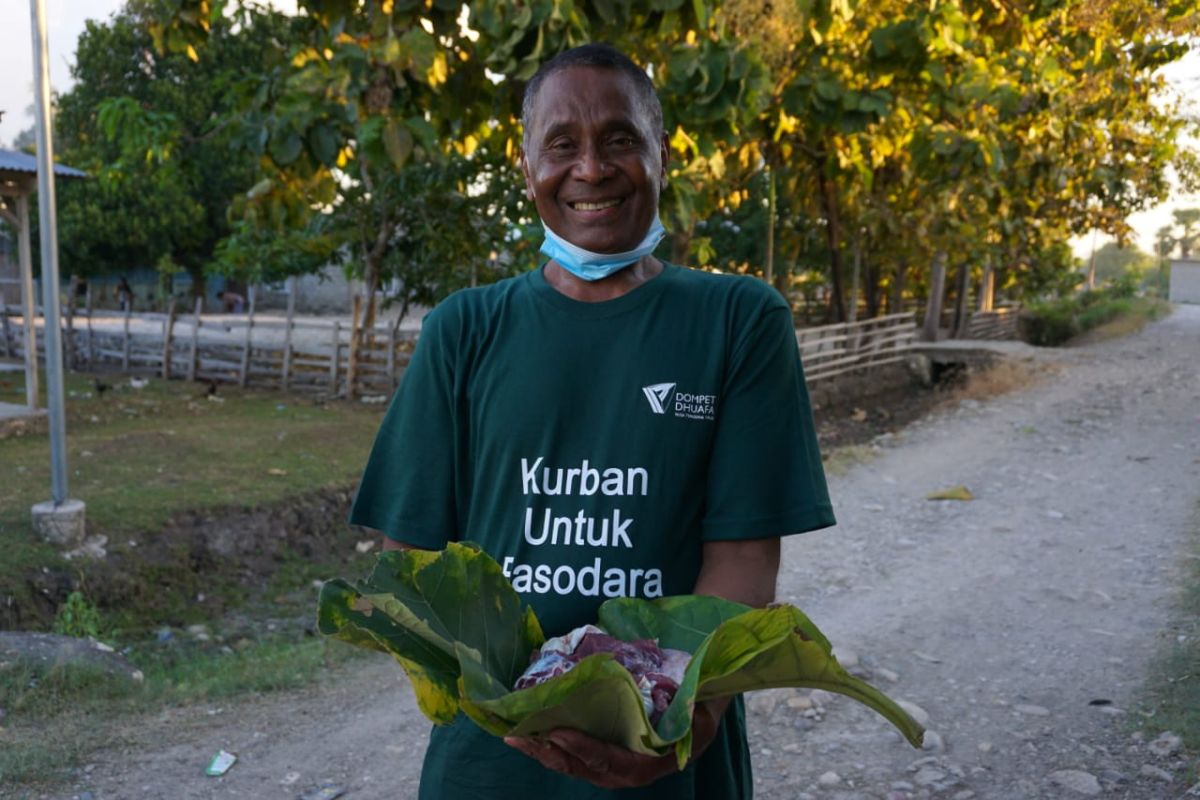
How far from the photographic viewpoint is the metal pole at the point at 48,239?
6.07m

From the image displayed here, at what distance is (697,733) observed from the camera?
4.89 feet

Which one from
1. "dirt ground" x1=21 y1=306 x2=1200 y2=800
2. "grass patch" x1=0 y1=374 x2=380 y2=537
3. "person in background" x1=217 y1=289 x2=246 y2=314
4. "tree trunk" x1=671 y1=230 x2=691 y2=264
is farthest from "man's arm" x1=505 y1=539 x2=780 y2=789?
"person in background" x1=217 y1=289 x2=246 y2=314

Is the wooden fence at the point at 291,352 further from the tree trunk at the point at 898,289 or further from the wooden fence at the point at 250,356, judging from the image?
the tree trunk at the point at 898,289

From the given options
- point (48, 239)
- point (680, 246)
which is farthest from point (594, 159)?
point (680, 246)

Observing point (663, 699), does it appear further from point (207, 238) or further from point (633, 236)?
point (207, 238)

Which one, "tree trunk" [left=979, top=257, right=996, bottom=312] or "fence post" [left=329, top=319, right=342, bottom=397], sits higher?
"tree trunk" [left=979, top=257, right=996, bottom=312]

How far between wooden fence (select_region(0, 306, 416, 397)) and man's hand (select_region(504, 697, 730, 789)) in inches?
467

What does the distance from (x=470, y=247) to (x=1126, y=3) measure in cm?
760

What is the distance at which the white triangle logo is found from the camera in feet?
5.43

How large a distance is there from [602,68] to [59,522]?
5789mm

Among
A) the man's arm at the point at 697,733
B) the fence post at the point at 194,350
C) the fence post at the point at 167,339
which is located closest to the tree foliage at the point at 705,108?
the fence post at the point at 194,350

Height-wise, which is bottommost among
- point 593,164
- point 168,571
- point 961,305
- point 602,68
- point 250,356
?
point 168,571

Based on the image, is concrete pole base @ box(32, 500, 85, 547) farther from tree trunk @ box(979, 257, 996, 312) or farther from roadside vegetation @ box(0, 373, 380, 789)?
tree trunk @ box(979, 257, 996, 312)

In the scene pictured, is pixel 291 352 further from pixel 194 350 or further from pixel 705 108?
pixel 705 108
